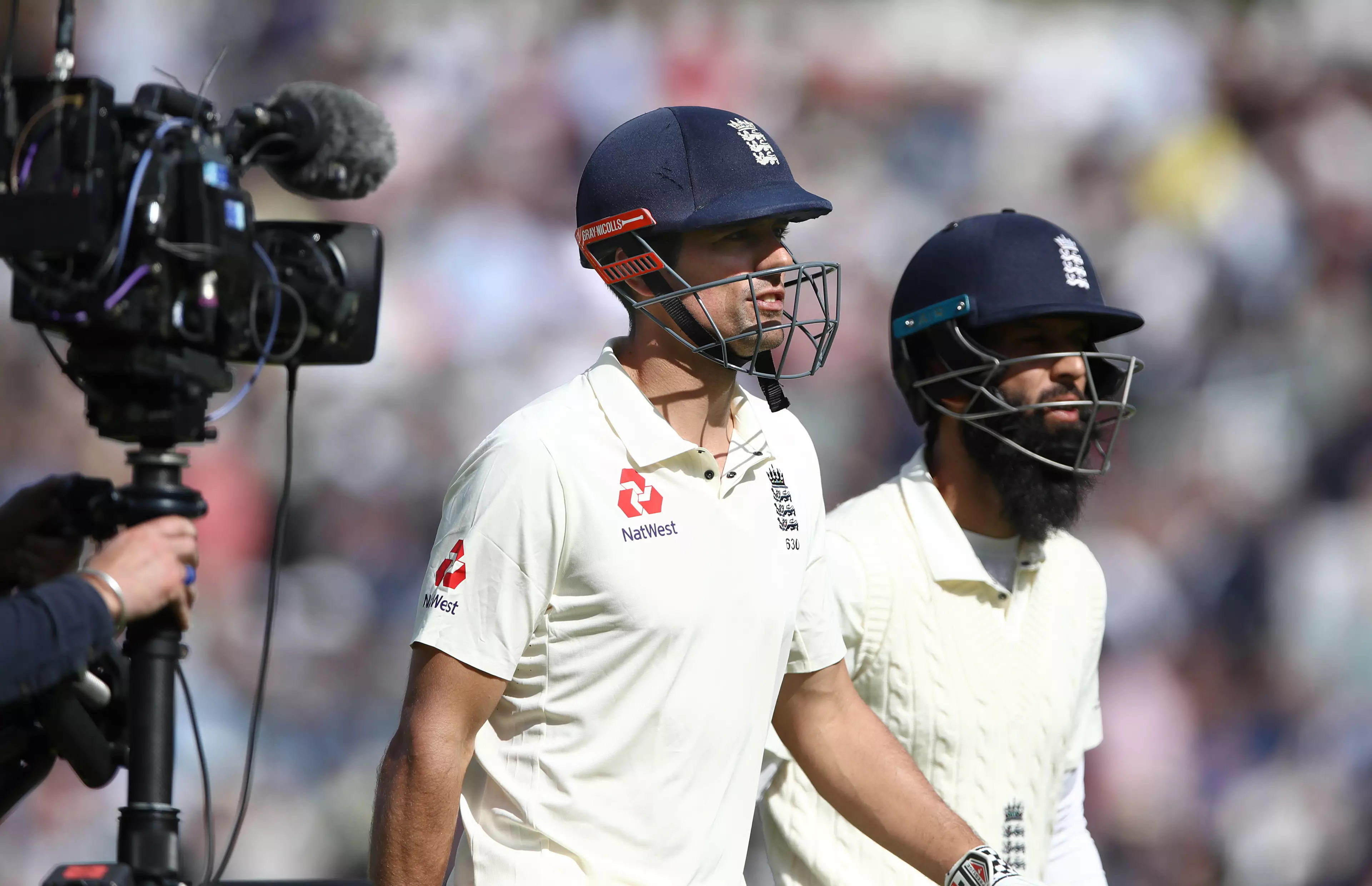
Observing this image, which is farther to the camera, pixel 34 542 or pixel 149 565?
pixel 34 542

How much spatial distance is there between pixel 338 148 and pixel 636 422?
0.72 metres

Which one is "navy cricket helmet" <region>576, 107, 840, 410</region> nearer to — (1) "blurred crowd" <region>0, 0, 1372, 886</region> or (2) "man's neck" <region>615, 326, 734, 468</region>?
(2) "man's neck" <region>615, 326, 734, 468</region>

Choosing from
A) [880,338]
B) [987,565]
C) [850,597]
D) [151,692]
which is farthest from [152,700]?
[880,338]

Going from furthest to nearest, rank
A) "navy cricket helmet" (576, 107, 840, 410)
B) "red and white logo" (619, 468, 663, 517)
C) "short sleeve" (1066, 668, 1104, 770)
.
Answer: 1. "short sleeve" (1066, 668, 1104, 770)
2. "navy cricket helmet" (576, 107, 840, 410)
3. "red and white logo" (619, 468, 663, 517)

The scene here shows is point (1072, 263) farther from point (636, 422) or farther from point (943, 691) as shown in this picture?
point (636, 422)

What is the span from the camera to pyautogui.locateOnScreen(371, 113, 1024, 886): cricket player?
7.87 ft

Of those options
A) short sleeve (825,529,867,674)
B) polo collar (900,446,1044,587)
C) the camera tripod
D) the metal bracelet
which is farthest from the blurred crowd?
the metal bracelet

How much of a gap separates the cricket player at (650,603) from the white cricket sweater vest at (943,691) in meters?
0.37

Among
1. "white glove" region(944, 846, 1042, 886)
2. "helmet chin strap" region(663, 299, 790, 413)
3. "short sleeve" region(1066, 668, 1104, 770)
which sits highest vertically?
"helmet chin strap" region(663, 299, 790, 413)

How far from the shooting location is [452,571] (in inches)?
95.7

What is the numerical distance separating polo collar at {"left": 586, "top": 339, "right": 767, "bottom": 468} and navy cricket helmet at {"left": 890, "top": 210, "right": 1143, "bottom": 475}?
3.01 ft

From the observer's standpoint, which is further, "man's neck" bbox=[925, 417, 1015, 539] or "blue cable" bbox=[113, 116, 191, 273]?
"man's neck" bbox=[925, 417, 1015, 539]

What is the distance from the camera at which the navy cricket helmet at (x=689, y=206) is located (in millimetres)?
2676

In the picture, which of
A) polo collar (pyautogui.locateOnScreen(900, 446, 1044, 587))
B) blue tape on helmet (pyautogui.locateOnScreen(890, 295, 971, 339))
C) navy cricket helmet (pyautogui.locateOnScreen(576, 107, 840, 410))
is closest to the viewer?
navy cricket helmet (pyautogui.locateOnScreen(576, 107, 840, 410))
